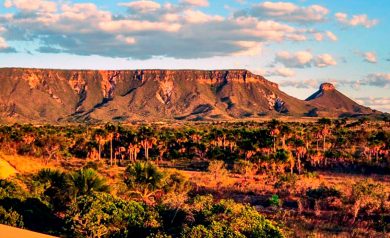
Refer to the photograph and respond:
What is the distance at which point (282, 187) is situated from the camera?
132 ft

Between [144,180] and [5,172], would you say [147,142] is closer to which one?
[5,172]

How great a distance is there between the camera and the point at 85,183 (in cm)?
2381

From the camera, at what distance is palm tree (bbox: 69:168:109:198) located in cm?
2374

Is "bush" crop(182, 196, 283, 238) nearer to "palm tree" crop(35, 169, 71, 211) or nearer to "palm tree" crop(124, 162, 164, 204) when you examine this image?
"palm tree" crop(35, 169, 71, 211)

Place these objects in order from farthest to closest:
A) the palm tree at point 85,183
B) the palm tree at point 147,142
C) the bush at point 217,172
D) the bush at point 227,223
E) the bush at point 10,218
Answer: the palm tree at point 147,142 → the bush at point 217,172 → the palm tree at point 85,183 → the bush at point 10,218 → the bush at point 227,223

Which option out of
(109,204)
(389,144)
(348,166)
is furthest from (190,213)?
(389,144)

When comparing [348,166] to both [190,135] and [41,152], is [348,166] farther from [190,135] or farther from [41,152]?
[41,152]

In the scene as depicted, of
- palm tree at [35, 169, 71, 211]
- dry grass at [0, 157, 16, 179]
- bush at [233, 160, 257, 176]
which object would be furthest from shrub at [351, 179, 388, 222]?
dry grass at [0, 157, 16, 179]

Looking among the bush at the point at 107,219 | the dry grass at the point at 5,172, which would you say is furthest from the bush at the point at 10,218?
the dry grass at the point at 5,172

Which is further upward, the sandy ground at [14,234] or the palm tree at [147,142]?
the sandy ground at [14,234]

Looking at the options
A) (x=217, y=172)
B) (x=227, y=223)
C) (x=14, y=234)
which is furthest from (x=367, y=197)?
(x=14, y=234)

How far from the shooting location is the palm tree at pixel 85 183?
2374 centimetres

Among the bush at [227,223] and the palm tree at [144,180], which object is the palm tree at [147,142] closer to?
the palm tree at [144,180]

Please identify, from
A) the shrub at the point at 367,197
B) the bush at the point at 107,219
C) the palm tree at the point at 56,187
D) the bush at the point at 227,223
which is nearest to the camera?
the bush at the point at 227,223
